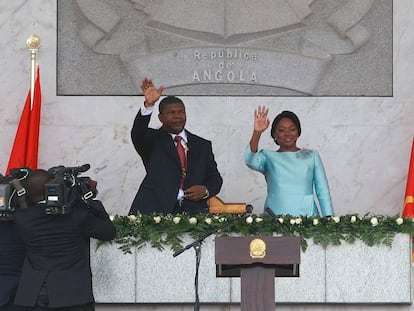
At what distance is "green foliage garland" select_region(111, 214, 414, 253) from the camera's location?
8984 millimetres

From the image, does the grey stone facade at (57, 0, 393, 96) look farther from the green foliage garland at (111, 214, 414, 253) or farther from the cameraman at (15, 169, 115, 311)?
the cameraman at (15, 169, 115, 311)

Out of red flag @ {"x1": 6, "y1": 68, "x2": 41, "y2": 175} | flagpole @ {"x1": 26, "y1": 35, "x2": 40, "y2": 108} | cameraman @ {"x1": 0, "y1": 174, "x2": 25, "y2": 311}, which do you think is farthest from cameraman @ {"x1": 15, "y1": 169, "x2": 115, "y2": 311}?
flagpole @ {"x1": 26, "y1": 35, "x2": 40, "y2": 108}

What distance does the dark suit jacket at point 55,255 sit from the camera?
8.09 m

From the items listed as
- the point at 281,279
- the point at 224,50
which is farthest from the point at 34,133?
the point at 281,279

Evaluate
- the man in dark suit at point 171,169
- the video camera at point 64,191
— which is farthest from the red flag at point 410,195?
the video camera at point 64,191

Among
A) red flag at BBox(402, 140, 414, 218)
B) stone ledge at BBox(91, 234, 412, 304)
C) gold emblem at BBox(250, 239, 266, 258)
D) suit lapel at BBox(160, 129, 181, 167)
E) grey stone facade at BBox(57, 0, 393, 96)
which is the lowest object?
stone ledge at BBox(91, 234, 412, 304)

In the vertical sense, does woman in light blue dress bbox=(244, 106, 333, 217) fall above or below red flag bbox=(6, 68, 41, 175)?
below

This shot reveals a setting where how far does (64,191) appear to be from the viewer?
7.99 meters

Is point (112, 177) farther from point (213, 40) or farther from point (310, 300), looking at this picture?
point (310, 300)

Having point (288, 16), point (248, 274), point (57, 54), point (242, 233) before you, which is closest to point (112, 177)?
point (57, 54)

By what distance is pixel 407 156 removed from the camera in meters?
11.8

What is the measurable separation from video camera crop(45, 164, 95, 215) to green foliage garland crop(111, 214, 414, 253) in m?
0.87

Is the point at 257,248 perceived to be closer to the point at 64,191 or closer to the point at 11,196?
the point at 64,191

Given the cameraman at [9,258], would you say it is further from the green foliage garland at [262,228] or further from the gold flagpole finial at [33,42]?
the gold flagpole finial at [33,42]
